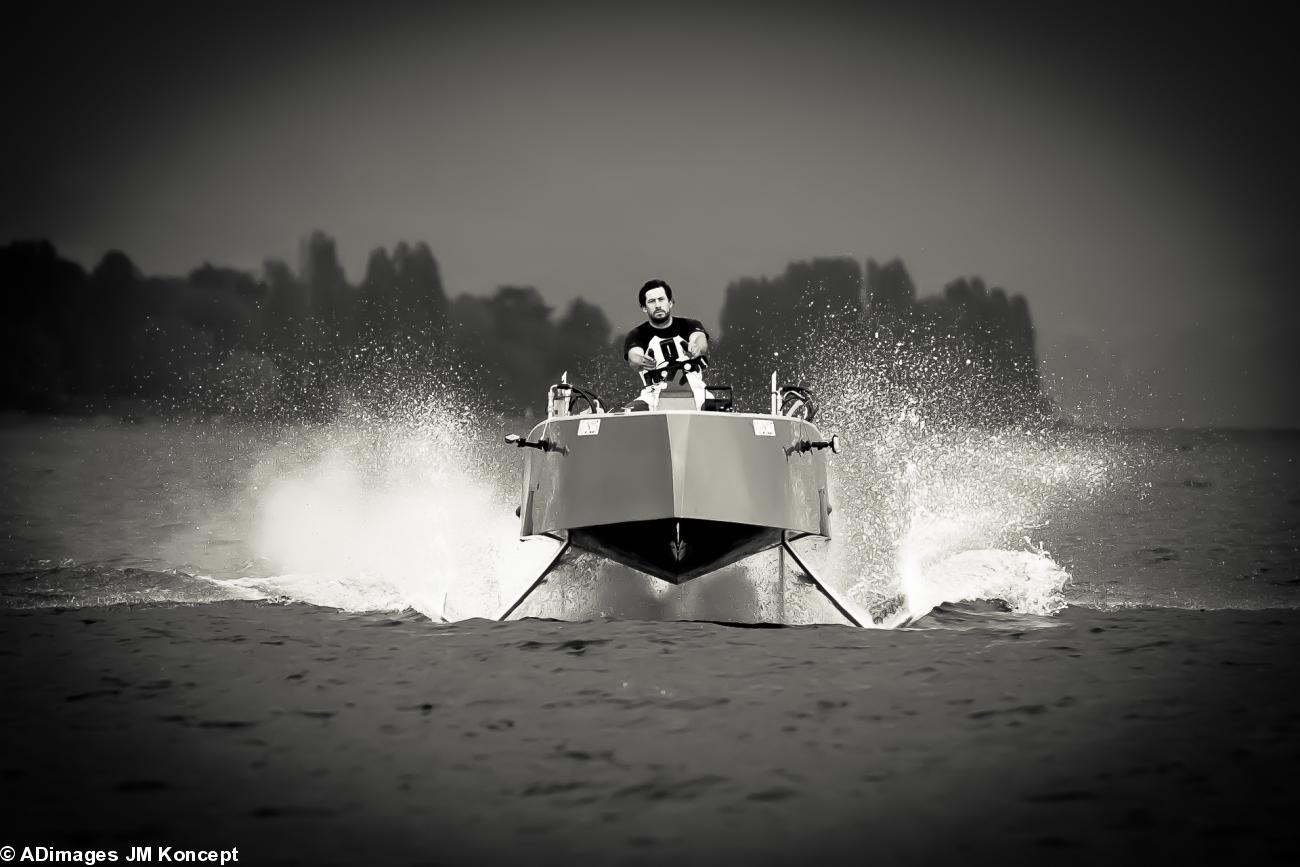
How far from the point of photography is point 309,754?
16.1 ft

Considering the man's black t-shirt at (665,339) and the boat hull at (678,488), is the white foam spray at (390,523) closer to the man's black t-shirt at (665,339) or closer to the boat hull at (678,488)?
the boat hull at (678,488)

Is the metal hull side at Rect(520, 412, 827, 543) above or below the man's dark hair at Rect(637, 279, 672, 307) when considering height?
below

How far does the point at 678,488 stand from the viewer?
9.09m

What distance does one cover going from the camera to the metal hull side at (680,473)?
9148 millimetres

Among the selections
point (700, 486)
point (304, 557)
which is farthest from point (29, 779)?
point (304, 557)

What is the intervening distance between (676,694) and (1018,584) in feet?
25.4

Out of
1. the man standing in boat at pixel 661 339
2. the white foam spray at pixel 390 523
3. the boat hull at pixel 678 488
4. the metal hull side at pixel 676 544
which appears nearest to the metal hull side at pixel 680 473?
the boat hull at pixel 678 488

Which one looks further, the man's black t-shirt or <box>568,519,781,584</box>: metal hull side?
the man's black t-shirt

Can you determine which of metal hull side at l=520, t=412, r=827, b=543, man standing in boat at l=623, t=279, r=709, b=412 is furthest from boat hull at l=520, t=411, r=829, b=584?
man standing in boat at l=623, t=279, r=709, b=412

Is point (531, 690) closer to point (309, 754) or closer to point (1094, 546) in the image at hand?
point (309, 754)

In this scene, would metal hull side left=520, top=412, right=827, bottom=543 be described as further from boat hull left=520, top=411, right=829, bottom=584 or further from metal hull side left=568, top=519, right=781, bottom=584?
metal hull side left=568, top=519, right=781, bottom=584

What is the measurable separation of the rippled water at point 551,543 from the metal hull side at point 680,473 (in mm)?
1015

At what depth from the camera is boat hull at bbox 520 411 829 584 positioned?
30.1ft

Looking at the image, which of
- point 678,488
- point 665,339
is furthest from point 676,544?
point 665,339
